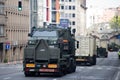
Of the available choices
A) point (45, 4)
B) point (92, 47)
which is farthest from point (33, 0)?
point (92, 47)

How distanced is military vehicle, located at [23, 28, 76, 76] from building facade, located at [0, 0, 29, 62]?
3620 centimetres

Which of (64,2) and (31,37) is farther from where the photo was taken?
(64,2)

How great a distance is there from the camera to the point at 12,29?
84.2 metres

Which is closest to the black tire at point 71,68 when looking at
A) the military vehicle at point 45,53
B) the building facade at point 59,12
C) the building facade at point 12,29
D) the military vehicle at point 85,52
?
the military vehicle at point 45,53

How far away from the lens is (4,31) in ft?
262

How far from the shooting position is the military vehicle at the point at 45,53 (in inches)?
1478

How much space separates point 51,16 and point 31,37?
9342cm

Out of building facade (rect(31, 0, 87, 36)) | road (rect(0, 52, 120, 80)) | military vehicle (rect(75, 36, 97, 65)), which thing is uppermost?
building facade (rect(31, 0, 87, 36))

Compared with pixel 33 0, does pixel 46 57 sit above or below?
below

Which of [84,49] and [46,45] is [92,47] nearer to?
[84,49]

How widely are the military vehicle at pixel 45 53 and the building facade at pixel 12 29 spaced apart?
36197mm

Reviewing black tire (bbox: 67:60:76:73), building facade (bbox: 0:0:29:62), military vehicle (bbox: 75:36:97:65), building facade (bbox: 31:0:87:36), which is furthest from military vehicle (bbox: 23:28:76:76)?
building facade (bbox: 31:0:87:36)

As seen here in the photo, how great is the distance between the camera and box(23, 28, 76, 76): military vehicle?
1478 inches

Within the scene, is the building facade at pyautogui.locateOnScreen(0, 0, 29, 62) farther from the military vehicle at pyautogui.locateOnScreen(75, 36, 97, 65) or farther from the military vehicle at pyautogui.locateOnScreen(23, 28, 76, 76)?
the military vehicle at pyautogui.locateOnScreen(23, 28, 76, 76)
